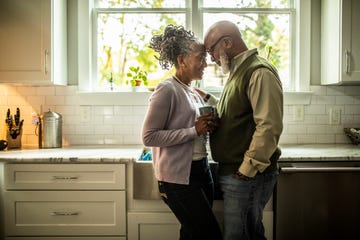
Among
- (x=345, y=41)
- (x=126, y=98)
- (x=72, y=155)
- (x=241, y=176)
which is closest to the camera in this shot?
(x=241, y=176)

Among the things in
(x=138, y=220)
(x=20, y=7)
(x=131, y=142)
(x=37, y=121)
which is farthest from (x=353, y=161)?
(x=20, y=7)

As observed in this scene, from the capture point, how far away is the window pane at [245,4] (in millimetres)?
3254

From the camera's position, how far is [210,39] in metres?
1.95

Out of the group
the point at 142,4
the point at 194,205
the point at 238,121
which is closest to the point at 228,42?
the point at 238,121

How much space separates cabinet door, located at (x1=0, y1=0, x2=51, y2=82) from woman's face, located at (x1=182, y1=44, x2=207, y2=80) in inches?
50.2

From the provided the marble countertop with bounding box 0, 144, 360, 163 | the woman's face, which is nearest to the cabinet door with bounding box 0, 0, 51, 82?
the marble countertop with bounding box 0, 144, 360, 163

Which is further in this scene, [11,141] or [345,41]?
[11,141]

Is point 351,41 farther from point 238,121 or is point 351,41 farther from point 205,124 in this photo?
point 205,124

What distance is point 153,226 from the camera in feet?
8.05

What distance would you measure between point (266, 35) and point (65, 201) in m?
2.07

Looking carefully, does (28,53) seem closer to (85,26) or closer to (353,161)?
(85,26)

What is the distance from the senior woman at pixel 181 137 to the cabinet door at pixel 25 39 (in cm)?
117

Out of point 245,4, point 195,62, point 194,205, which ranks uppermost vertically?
point 245,4

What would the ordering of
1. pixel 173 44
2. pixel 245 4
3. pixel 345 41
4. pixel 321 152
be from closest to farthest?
pixel 173 44 → pixel 321 152 → pixel 345 41 → pixel 245 4
